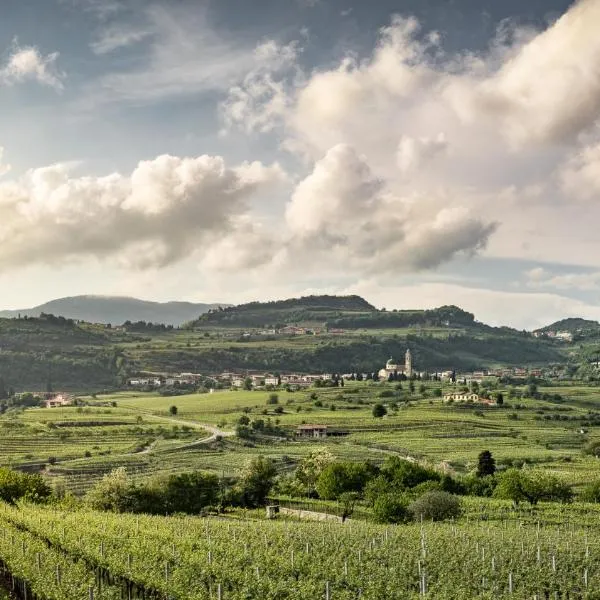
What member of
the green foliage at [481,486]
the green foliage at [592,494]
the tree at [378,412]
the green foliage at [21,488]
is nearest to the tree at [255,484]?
the green foliage at [21,488]

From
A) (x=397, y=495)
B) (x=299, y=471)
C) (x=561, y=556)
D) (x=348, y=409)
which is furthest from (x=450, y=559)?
(x=348, y=409)

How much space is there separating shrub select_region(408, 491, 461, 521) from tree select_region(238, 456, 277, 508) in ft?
58.1

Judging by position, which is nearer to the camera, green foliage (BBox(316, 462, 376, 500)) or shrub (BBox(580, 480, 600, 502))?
shrub (BBox(580, 480, 600, 502))

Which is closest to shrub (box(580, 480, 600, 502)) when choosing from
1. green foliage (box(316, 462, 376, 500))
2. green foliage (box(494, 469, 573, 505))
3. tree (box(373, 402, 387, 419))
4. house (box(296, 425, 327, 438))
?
green foliage (box(494, 469, 573, 505))

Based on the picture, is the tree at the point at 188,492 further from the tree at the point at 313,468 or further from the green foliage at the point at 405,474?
the green foliage at the point at 405,474

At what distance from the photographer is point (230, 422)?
13025cm

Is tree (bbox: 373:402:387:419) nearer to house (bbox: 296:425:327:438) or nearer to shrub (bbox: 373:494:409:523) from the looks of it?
house (bbox: 296:425:327:438)

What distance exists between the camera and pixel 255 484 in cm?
6838

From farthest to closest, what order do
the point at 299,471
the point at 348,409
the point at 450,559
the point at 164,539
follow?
the point at 348,409 < the point at 299,471 < the point at 164,539 < the point at 450,559

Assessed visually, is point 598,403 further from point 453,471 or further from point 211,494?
point 211,494

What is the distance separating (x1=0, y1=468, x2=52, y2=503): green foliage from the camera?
2412 inches

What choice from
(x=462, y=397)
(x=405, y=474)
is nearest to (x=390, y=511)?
(x=405, y=474)

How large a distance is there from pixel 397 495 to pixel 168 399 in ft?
396

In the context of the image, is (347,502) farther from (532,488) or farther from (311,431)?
(311,431)
